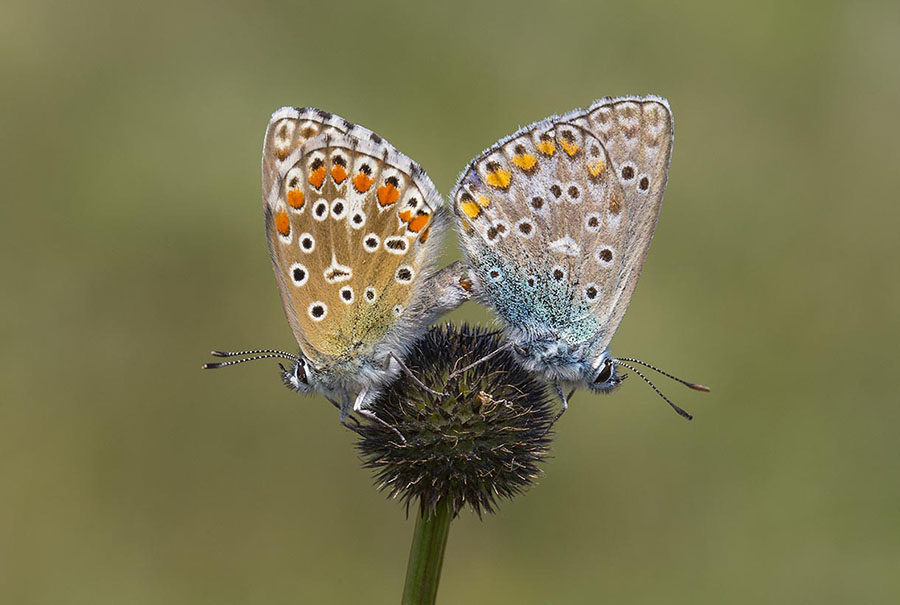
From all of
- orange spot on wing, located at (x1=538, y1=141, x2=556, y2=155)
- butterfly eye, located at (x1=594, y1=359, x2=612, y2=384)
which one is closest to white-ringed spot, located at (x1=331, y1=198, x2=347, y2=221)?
orange spot on wing, located at (x1=538, y1=141, x2=556, y2=155)

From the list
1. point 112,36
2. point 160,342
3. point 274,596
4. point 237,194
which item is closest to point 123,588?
point 274,596

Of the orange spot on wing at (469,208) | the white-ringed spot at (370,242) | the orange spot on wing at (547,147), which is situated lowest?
the white-ringed spot at (370,242)

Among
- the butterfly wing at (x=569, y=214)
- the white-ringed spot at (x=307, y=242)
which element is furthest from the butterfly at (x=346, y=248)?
the butterfly wing at (x=569, y=214)

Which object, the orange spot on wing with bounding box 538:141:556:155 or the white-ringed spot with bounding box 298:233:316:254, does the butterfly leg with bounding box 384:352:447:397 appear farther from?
the orange spot on wing with bounding box 538:141:556:155

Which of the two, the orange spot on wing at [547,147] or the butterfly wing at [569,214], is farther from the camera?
the orange spot on wing at [547,147]

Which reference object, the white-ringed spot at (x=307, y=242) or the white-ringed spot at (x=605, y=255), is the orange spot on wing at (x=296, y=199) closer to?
the white-ringed spot at (x=307, y=242)

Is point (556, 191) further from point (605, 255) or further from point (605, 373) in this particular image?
point (605, 373)

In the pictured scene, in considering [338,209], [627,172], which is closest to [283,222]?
[338,209]
